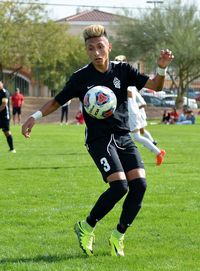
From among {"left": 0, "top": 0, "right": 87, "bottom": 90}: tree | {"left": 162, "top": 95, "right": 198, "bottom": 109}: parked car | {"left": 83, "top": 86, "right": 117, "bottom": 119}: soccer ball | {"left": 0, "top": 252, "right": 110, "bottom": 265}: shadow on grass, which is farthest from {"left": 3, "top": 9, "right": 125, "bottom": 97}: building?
{"left": 0, "top": 252, "right": 110, "bottom": 265}: shadow on grass

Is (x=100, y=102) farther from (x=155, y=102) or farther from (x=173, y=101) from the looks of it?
(x=173, y=101)

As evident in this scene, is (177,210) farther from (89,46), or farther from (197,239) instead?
(89,46)

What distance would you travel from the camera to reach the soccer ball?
6348mm

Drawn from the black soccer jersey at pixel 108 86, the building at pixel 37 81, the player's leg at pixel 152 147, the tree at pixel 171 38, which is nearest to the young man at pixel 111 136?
the black soccer jersey at pixel 108 86

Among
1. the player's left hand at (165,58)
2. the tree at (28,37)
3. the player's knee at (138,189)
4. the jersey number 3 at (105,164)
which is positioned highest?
the player's left hand at (165,58)

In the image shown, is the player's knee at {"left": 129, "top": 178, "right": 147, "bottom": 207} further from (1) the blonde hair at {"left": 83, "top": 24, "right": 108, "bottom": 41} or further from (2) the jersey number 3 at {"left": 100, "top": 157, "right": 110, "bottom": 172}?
(1) the blonde hair at {"left": 83, "top": 24, "right": 108, "bottom": 41}

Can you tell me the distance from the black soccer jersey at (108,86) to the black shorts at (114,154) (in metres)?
0.07

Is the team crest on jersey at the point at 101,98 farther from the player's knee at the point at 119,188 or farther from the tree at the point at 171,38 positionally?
the tree at the point at 171,38

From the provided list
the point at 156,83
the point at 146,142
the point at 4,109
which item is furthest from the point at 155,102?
the point at 156,83

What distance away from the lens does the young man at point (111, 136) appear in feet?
21.0

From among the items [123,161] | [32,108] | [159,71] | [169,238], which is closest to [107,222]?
[169,238]

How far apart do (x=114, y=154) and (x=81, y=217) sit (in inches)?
83.5

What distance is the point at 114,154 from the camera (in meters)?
6.43

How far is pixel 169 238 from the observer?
7.17 m
